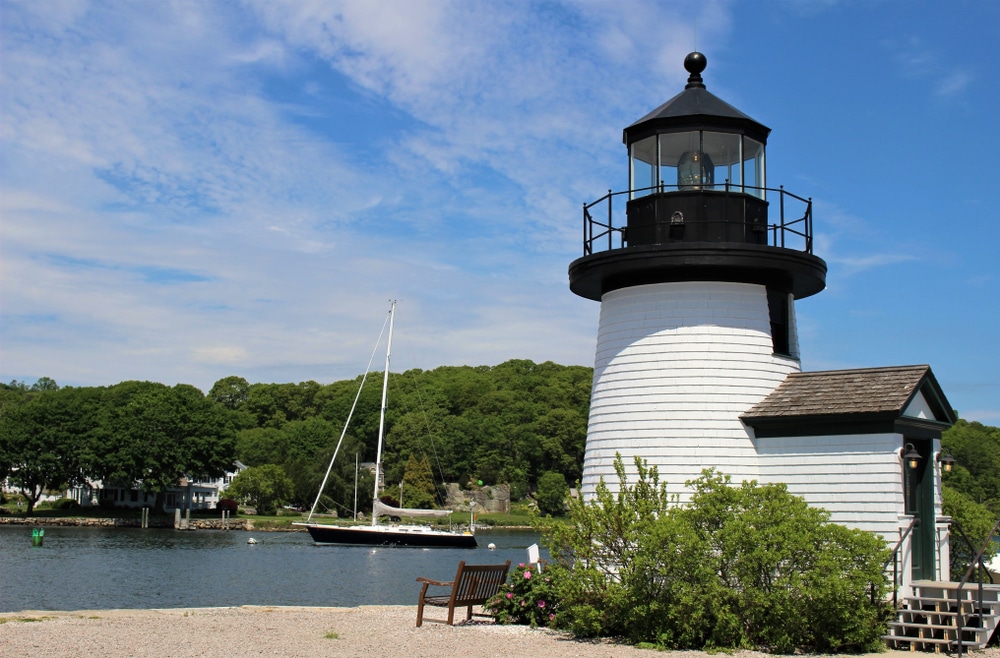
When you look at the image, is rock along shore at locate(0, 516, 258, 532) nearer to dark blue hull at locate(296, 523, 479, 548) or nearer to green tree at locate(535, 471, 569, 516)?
dark blue hull at locate(296, 523, 479, 548)

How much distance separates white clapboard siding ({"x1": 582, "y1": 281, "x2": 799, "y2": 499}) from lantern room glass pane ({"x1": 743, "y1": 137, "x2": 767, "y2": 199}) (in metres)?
1.61

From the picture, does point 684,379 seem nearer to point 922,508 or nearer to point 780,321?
point 780,321

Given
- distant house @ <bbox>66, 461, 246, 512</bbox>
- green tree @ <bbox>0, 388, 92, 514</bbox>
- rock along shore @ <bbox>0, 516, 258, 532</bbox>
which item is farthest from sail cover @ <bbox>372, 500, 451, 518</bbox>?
green tree @ <bbox>0, 388, 92, 514</bbox>

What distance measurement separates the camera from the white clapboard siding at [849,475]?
523 inches

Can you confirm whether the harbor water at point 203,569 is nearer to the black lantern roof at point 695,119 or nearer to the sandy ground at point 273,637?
the sandy ground at point 273,637

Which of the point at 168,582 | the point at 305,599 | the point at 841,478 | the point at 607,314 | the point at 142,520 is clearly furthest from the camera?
the point at 142,520

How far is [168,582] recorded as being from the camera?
36969 mm

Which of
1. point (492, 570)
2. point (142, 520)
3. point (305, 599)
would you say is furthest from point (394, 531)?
point (492, 570)

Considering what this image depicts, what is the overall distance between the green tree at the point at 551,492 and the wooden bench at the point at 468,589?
79.5 meters

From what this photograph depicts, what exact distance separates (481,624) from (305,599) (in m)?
17.8

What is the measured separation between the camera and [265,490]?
9225 cm

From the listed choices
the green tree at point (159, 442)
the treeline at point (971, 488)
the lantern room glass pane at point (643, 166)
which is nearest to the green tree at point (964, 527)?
the treeline at point (971, 488)

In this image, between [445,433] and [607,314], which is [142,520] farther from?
[607,314]

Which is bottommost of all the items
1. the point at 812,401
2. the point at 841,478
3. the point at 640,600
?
the point at 640,600
